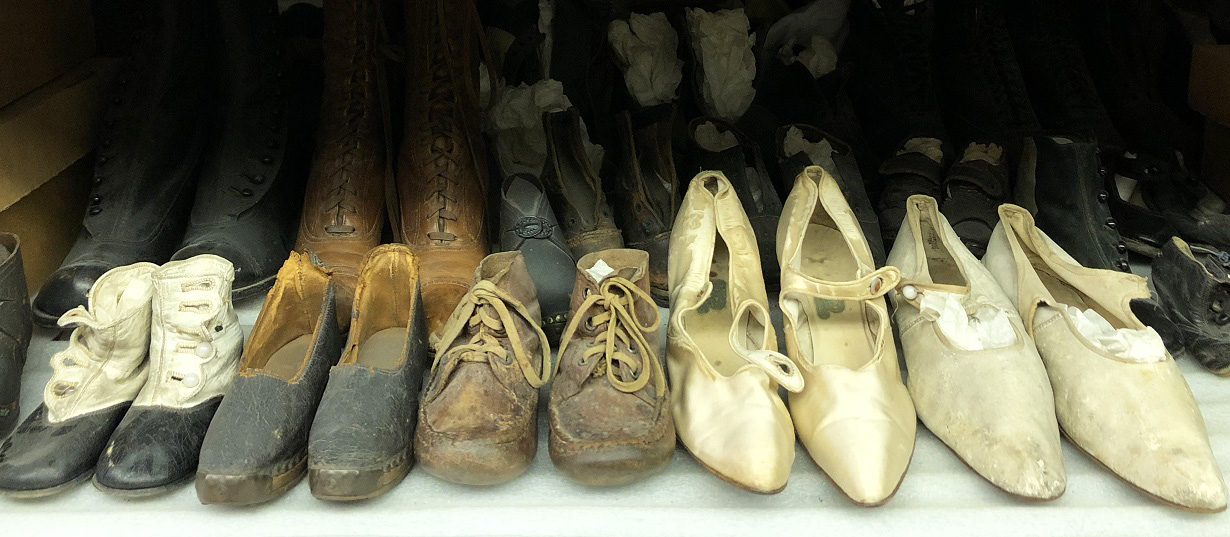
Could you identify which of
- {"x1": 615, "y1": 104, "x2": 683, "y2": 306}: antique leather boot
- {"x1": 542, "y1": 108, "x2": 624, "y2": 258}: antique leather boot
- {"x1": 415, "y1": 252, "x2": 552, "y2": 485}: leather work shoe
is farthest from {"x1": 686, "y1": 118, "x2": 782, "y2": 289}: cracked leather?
{"x1": 415, "y1": 252, "x2": 552, "y2": 485}: leather work shoe

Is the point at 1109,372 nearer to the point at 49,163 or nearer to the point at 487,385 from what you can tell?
the point at 487,385

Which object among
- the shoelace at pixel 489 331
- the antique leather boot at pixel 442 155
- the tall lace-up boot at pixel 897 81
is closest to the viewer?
the shoelace at pixel 489 331

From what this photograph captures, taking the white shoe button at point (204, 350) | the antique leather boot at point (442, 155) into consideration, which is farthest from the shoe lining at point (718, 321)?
the white shoe button at point (204, 350)

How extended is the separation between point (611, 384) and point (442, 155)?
531 mm

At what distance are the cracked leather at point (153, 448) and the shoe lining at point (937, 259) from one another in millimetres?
850

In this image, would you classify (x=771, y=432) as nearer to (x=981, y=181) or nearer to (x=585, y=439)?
(x=585, y=439)

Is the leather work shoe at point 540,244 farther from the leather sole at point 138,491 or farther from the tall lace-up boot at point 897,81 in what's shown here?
the tall lace-up boot at point 897,81

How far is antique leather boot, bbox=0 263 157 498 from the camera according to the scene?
733 mm

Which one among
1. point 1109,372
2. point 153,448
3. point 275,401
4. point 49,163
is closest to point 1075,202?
point 1109,372

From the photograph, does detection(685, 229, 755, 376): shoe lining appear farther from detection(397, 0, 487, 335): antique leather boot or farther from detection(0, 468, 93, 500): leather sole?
detection(0, 468, 93, 500): leather sole

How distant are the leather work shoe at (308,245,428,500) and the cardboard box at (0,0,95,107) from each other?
68cm

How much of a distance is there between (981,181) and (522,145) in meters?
0.72

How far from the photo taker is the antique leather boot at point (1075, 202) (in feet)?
3.51

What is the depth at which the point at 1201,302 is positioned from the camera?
928 mm
